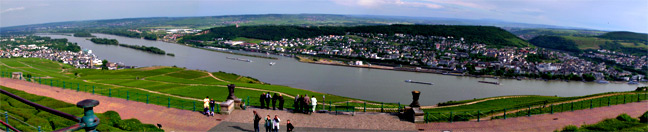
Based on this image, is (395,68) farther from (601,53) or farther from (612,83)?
(601,53)

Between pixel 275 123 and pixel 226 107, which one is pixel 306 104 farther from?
pixel 226 107

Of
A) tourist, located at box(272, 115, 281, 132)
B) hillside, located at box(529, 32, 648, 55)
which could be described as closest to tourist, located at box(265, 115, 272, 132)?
tourist, located at box(272, 115, 281, 132)

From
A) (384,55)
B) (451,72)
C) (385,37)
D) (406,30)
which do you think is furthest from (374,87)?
(406,30)

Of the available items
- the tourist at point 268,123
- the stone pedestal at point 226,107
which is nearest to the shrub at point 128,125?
the stone pedestal at point 226,107

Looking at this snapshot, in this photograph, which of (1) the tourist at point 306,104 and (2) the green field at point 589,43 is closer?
(1) the tourist at point 306,104

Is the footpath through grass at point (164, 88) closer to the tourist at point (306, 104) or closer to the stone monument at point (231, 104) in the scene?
the stone monument at point (231, 104)

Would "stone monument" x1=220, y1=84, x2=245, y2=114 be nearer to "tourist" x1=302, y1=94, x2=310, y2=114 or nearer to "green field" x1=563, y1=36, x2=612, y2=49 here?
"tourist" x1=302, y1=94, x2=310, y2=114

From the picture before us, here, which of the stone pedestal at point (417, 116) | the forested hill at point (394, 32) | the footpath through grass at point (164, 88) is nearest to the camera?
the stone pedestal at point (417, 116)
